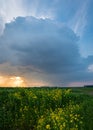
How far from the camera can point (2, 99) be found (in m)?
20.8

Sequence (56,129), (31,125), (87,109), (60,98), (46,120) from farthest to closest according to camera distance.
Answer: (60,98) < (31,125) < (87,109) < (46,120) < (56,129)

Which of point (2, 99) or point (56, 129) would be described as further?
point (2, 99)

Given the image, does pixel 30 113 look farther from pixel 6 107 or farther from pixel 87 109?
pixel 87 109

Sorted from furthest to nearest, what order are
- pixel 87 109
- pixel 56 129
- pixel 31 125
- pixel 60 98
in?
pixel 60 98, pixel 31 125, pixel 87 109, pixel 56 129

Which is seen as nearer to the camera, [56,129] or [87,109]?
[56,129]

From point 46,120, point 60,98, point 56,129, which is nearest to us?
point 56,129

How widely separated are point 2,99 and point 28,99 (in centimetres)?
154

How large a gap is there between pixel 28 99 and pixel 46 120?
4.72m

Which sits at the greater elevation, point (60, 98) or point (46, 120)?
point (60, 98)

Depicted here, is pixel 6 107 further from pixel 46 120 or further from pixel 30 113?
pixel 46 120

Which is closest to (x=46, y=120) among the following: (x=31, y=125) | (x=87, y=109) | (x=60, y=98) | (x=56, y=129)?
(x=56, y=129)

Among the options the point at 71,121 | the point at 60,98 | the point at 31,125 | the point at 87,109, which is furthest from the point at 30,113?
the point at 71,121

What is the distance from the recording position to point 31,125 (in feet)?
64.8

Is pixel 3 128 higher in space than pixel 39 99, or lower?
lower
